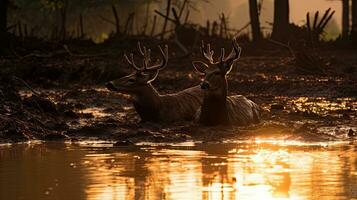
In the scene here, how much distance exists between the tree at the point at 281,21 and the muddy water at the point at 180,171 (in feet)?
46.3

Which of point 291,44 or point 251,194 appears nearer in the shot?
point 251,194

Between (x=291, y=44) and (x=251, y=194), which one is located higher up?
(x=291, y=44)

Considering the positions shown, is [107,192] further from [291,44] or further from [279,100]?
[291,44]

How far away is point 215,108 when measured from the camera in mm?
15445

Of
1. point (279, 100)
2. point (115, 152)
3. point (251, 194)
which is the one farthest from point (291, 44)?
point (251, 194)

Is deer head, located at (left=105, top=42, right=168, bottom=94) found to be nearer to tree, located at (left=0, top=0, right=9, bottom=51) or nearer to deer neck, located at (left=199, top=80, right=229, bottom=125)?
deer neck, located at (left=199, top=80, right=229, bottom=125)

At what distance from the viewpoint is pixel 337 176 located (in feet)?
34.6

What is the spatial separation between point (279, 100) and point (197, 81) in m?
3.24

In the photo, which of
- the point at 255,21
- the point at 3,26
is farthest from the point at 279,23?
the point at 3,26

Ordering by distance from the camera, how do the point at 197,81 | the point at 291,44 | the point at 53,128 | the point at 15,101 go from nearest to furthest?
the point at 53,128 < the point at 15,101 < the point at 197,81 < the point at 291,44

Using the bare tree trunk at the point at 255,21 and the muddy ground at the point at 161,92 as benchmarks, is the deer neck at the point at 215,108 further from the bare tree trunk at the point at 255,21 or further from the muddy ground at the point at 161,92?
the bare tree trunk at the point at 255,21

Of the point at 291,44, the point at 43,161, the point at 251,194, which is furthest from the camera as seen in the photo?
the point at 291,44

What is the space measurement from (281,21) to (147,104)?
12.5 metres

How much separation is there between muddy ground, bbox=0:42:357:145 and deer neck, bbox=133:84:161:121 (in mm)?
299
